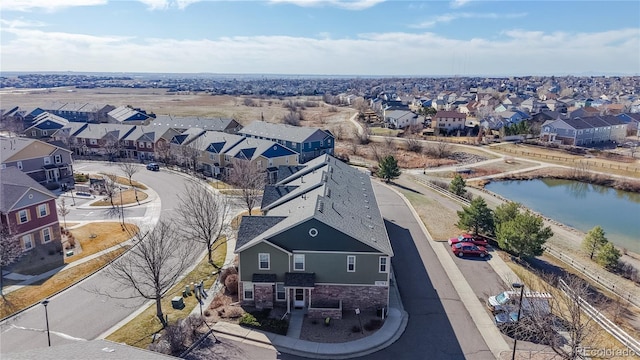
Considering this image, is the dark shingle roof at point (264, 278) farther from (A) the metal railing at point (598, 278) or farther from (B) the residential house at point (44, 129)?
(B) the residential house at point (44, 129)

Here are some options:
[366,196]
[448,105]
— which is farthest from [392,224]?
[448,105]

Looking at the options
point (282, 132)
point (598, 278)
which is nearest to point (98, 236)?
point (282, 132)

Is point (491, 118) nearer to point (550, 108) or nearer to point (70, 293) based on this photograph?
point (550, 108)

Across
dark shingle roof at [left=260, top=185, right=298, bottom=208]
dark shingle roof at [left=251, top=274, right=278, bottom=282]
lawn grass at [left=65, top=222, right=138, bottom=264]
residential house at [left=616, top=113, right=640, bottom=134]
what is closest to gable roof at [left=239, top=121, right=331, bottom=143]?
dark shingle roof at [left=260, top=185, right=298, bottom=208]

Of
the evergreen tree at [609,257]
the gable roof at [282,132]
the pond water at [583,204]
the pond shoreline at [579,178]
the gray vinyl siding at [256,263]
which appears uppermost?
the gable roof at [282,132]

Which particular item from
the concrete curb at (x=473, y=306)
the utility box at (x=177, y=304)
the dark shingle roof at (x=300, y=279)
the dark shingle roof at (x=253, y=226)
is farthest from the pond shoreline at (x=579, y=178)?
the utility box at (x=177, y=304)

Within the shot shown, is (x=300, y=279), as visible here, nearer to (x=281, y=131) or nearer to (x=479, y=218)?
(x=479, y=218)
